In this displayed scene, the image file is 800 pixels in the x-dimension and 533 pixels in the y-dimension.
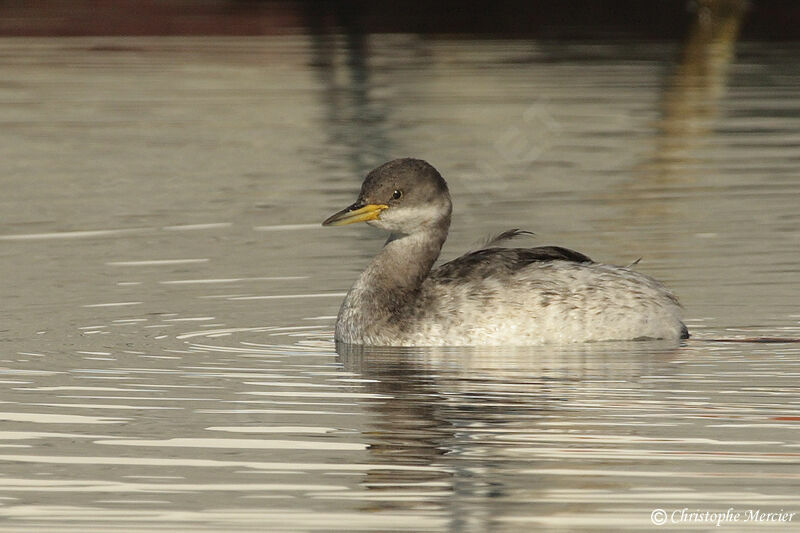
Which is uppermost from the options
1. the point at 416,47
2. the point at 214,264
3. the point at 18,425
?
the point at 18,425

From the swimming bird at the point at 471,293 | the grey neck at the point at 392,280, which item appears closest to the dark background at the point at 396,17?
the grey neck at the point at 392,280

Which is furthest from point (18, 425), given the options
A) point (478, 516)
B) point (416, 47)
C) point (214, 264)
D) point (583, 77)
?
point (416, 47)

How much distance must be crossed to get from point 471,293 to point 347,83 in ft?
62.0

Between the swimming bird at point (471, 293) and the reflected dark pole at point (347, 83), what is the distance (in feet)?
24.6

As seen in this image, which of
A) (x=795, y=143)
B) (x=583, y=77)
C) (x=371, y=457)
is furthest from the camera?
(x=583, y=77)

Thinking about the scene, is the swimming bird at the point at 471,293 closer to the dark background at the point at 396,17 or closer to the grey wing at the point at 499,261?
the grey wing at the point at 499,261

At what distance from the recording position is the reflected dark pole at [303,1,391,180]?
23.1 meters

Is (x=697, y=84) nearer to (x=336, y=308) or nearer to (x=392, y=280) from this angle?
(x=336, y=308)

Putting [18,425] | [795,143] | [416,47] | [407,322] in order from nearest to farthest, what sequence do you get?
[18,425] < [407,322] < [795,143] < [416,47]

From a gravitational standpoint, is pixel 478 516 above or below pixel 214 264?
above

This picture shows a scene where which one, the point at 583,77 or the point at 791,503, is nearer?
the point at 791,503

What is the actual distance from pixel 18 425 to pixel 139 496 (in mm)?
1749

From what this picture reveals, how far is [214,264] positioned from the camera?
15477 millimetres

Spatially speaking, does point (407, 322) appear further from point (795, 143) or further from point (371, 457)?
point (795, 143)
